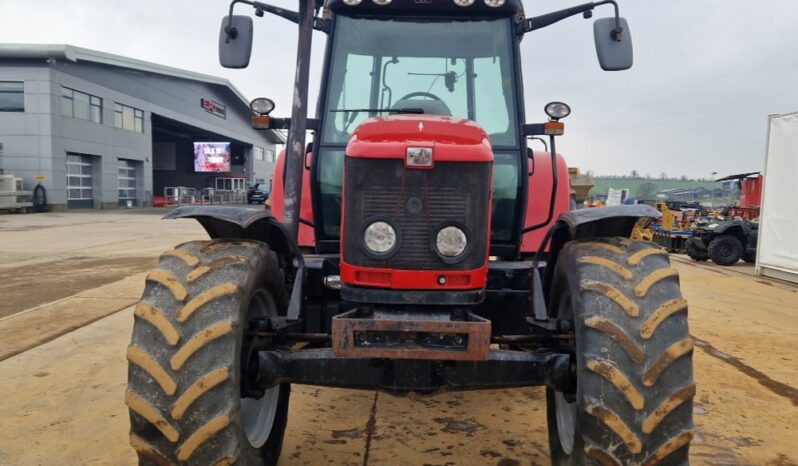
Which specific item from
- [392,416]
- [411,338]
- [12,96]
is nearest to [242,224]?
[411,338]

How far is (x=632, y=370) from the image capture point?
232 centimetres

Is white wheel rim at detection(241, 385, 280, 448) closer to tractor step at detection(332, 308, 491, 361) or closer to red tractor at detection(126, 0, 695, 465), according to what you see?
red tractor at detection(126, 0, 695, 465)

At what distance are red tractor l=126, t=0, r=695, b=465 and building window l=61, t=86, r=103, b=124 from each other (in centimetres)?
3248

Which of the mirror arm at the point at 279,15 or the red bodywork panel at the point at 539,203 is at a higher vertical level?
the mirror arm at the point at 279,15

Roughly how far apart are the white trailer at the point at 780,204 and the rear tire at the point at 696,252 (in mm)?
2570

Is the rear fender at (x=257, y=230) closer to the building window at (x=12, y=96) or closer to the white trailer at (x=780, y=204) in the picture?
the white trailer at (x=780, y=204)

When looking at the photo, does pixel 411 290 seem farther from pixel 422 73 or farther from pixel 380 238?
pixel 422 73

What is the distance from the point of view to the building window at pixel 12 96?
29578 mm

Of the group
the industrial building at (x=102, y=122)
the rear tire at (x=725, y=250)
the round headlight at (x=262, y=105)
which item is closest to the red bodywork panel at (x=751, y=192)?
the rear tire at (x=725, y=250)

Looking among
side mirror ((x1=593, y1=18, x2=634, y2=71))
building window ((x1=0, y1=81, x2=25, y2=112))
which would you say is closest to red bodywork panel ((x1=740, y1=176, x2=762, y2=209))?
side mirror ((x1=593, y1=18, x2=634, y2=71))

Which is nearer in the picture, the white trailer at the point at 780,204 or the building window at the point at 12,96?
the white trailer at the point at 780,204

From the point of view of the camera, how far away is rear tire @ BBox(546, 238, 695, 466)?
229 cm

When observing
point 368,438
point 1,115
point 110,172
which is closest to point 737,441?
point 368,438

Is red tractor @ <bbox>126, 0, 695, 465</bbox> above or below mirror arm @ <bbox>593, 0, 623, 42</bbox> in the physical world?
below
